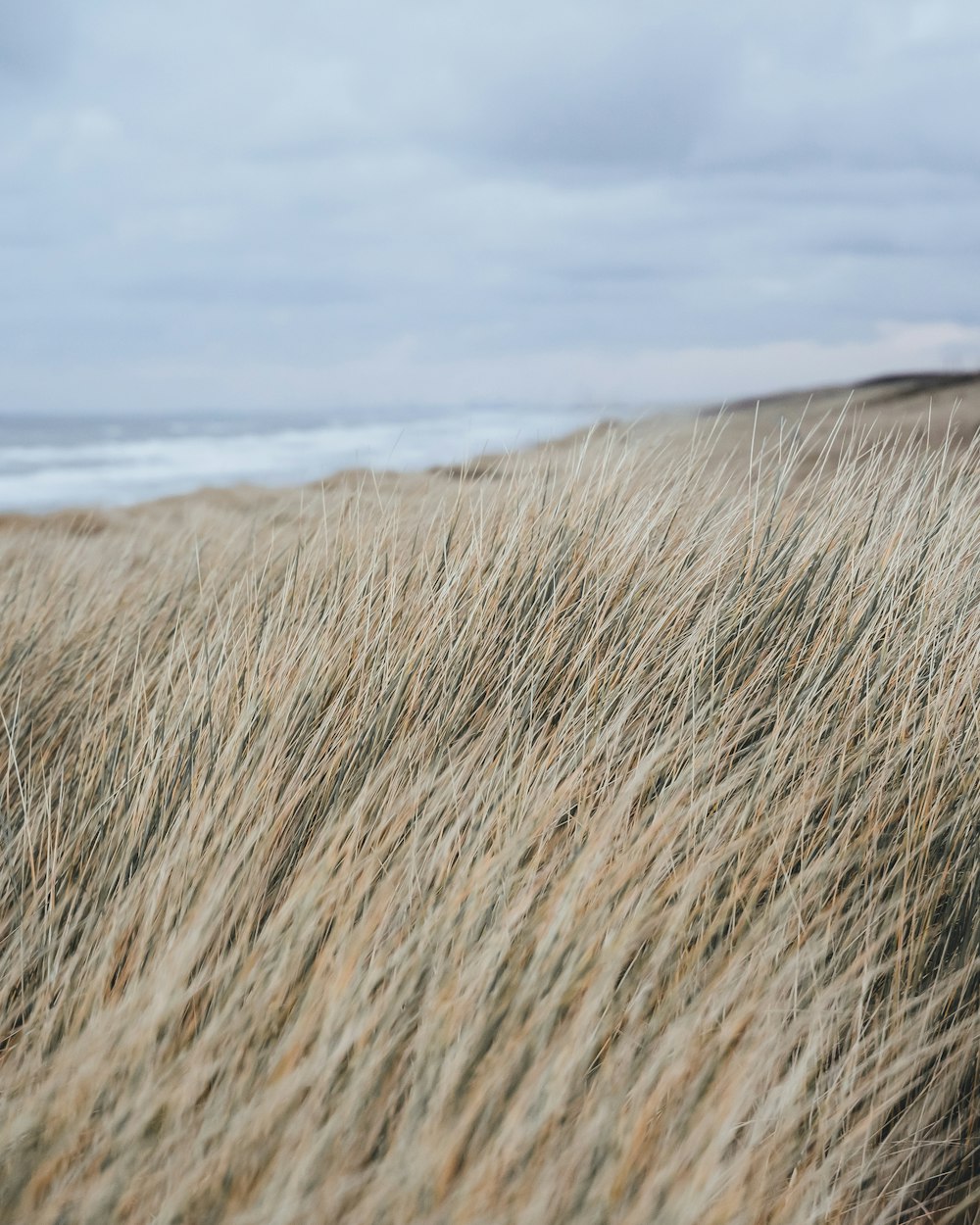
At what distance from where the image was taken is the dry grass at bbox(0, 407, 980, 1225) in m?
1.14

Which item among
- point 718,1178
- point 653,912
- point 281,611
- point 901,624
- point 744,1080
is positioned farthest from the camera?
point 281,611

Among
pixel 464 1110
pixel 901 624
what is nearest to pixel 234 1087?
pixel 464 1110

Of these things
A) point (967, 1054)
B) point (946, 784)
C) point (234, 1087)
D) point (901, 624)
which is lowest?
point (967, 1054)

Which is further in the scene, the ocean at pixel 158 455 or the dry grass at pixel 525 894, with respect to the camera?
the ocean at pixel 158 455

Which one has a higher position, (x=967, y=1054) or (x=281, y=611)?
(x=281, y=611)

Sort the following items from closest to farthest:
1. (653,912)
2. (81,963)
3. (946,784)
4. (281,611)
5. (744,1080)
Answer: (744,1080)
(653,912)
(81,963)
(946,784)
(281,611)

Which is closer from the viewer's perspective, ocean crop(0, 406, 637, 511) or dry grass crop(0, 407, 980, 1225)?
dry grass crop(0, 407, 980, 1225)

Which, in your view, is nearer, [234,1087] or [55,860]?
[234,1087]

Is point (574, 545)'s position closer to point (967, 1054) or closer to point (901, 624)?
point (901, 624)

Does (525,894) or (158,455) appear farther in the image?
(158,455)

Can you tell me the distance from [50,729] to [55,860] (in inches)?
30.3

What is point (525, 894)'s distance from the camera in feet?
4.71

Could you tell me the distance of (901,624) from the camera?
7.52 feet

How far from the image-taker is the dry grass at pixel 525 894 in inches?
44.8
